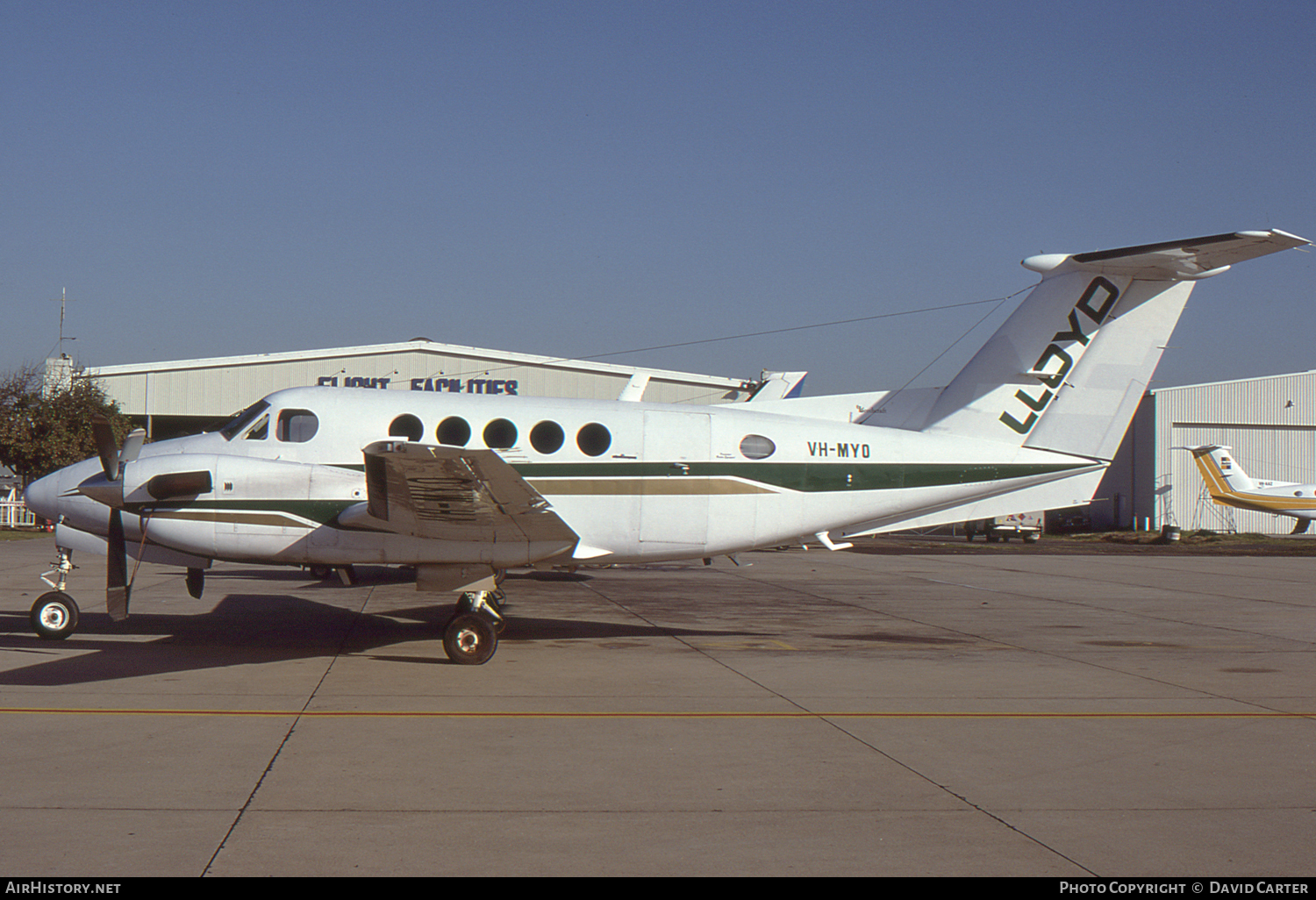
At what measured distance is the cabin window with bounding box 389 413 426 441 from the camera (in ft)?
36.5

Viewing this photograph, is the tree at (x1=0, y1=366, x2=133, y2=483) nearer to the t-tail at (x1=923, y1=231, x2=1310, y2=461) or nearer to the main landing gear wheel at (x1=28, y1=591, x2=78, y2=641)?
the main landing gear wheel at (x1=28, y1=591, x2=78, y2=641)

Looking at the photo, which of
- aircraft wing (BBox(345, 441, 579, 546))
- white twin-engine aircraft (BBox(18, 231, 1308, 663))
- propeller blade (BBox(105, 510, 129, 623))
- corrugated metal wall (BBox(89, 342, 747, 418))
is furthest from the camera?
corrugated metal wall (BBox(89, 342, 747, 418))

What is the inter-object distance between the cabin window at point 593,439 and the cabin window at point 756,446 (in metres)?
1.59

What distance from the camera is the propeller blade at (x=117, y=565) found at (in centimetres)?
1023

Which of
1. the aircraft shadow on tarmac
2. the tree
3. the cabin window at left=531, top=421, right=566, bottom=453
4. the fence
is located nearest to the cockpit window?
the aircraft shadow on tarmac

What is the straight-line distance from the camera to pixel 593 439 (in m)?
11.4

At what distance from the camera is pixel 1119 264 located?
11648 millimetres

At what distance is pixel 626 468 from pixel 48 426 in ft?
118

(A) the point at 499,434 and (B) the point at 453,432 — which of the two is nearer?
(B) the point at 453,432

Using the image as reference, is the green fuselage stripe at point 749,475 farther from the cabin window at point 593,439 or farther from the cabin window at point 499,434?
the cabin window at point 499,434

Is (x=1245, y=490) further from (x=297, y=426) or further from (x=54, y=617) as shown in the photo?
(x=54, y=617)

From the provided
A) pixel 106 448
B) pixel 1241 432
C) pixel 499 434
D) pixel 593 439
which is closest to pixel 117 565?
pixel 106 448

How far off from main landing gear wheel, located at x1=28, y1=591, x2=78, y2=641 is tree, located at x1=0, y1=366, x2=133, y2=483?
2970 cm

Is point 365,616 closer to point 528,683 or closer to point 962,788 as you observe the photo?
point 528,683
